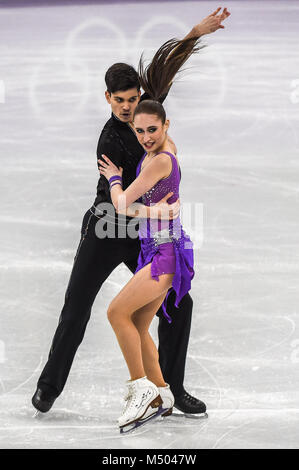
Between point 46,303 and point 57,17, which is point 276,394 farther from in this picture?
point 57,17

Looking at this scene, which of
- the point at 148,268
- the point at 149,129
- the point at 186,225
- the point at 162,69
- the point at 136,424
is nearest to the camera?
the point at 149,129

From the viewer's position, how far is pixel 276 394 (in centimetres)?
402

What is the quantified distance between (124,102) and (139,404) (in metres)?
1.29

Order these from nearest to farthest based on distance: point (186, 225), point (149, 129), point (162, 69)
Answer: point (149, 129), point (162, 69), point (186, 225)

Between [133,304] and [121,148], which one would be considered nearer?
[133,304]

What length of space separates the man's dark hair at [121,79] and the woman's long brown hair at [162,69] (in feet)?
0.26

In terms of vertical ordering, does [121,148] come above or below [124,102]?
below

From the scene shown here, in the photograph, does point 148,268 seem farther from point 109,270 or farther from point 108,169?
point 108,169

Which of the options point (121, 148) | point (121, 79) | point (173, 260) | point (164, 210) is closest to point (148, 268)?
point (173, 260)

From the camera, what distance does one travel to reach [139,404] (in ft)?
11.8

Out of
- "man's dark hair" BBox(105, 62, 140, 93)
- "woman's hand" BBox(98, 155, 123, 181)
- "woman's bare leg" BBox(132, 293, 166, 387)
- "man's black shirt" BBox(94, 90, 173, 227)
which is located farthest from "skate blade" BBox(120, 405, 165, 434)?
"man's dark hair" BBox(105, 62, 140, 93)

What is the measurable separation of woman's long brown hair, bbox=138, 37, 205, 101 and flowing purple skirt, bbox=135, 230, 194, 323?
677 mm

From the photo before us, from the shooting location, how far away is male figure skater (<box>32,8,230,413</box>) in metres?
3.71

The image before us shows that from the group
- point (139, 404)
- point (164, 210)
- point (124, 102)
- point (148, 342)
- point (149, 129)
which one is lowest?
point (139, 404)
